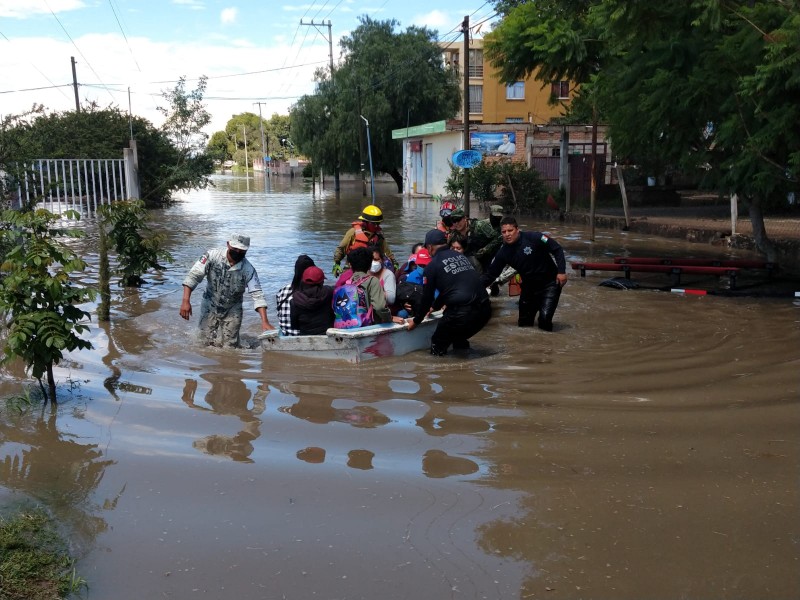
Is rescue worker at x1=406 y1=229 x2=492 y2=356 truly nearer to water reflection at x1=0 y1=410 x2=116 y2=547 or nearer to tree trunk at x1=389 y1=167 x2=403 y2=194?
water reflection at x1=0 y1=410 x2=116 y2=547

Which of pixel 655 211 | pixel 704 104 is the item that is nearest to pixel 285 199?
pixel 655 211

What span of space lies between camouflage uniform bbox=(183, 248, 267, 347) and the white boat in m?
0.46

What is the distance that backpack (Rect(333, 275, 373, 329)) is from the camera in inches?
319

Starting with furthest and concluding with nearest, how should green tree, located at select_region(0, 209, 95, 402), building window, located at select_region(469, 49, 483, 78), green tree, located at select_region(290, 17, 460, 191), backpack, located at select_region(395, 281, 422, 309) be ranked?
building window, located at select_region(469, 49, 483, 78)
green tree, located at select_region(290, 17, 460, 191)
backpack, located at select_region(395, 281, 422, 309)
green tree, located at select_region(0, 209, 95, 402)

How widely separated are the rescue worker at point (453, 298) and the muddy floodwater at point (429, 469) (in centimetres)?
31

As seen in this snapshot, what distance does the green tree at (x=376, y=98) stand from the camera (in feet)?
148

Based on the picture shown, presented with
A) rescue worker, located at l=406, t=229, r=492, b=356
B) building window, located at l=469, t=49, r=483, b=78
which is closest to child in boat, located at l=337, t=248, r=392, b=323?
rescue worker, located at l=406, t=229, r=492, b=356

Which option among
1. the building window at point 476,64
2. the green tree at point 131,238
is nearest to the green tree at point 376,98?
the building window at point 476,64

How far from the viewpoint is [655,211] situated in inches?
1061

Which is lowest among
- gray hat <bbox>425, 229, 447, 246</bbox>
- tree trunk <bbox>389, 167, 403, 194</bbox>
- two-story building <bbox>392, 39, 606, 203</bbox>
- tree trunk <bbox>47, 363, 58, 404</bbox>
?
tree trunk <bbox>47, 363, 58, 404</bbox>

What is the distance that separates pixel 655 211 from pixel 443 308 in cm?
2014

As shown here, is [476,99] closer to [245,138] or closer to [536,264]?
Result: [536,264]

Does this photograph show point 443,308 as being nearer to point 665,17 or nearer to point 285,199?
point 665,17

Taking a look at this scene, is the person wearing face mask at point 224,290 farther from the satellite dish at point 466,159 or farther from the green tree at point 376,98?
the green tree at point 376,98
